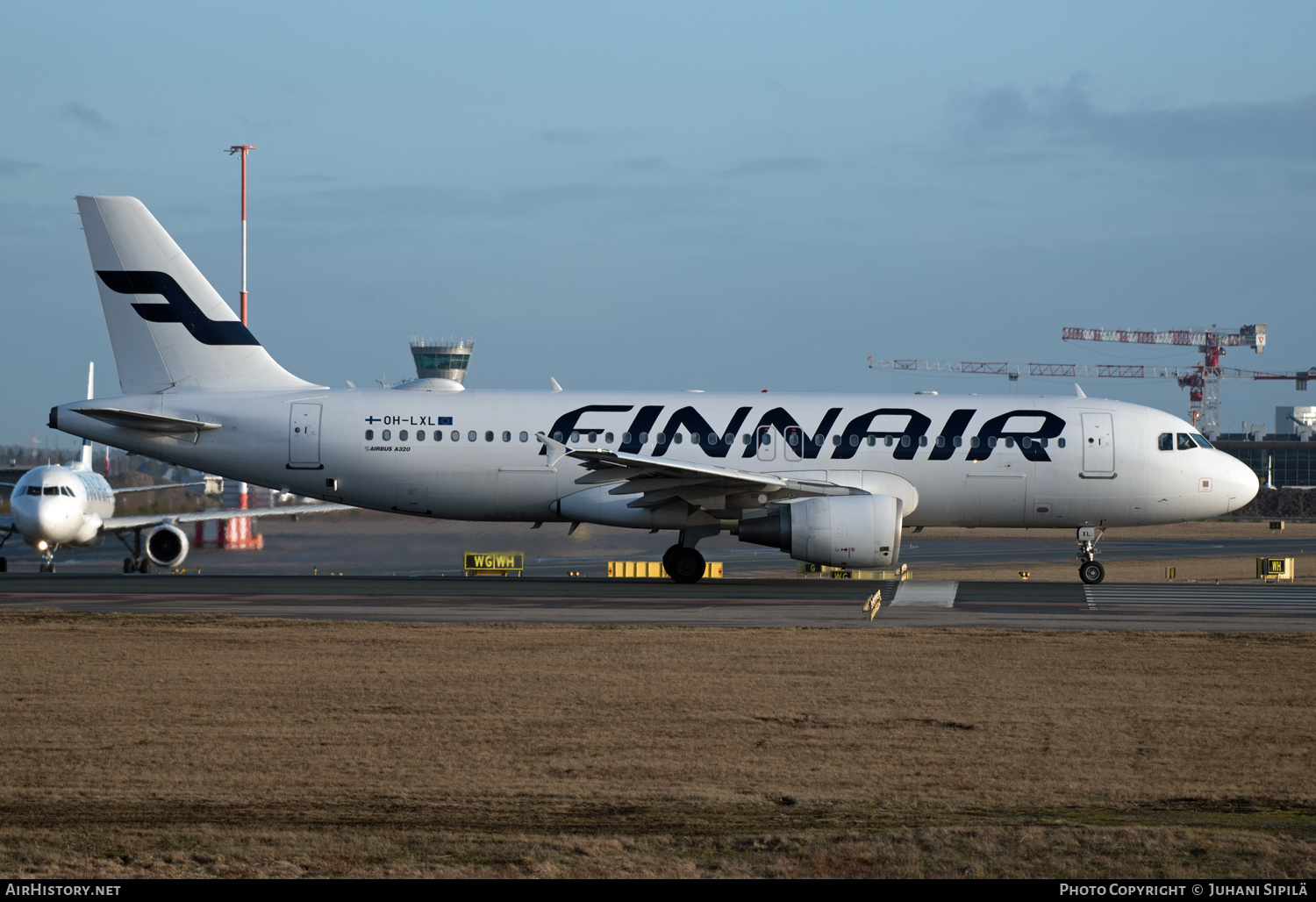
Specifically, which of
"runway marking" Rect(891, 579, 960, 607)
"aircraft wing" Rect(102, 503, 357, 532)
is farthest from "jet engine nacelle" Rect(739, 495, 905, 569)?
"aircraft wing" Rect(102, 503, 357, 532)

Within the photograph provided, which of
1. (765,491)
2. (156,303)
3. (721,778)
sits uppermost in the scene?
(156,303)

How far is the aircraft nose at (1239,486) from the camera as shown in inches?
1067

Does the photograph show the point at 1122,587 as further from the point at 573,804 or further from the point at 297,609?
the point at 573,804

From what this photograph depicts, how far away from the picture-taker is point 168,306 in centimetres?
2650

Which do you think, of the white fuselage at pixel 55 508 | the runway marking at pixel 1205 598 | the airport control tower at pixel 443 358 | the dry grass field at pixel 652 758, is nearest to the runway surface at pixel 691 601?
the runway marking at pixel 1205 598

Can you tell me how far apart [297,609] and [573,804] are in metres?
12.7

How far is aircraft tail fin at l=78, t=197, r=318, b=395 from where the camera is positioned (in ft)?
86.3

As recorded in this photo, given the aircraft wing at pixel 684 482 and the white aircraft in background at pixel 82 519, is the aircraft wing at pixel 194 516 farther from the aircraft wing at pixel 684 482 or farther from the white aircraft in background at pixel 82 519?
the aircraft wing at pixel 684 482

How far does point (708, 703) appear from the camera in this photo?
1139cm

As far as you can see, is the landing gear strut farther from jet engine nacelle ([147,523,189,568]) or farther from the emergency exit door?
the emergency exit door

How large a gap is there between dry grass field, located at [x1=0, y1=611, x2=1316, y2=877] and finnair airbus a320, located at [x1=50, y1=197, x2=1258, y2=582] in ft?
35.1

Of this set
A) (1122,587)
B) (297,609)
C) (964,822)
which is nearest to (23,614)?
(297,609)

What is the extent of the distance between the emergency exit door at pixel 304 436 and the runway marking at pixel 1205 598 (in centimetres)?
1554

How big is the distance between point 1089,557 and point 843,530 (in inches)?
253
